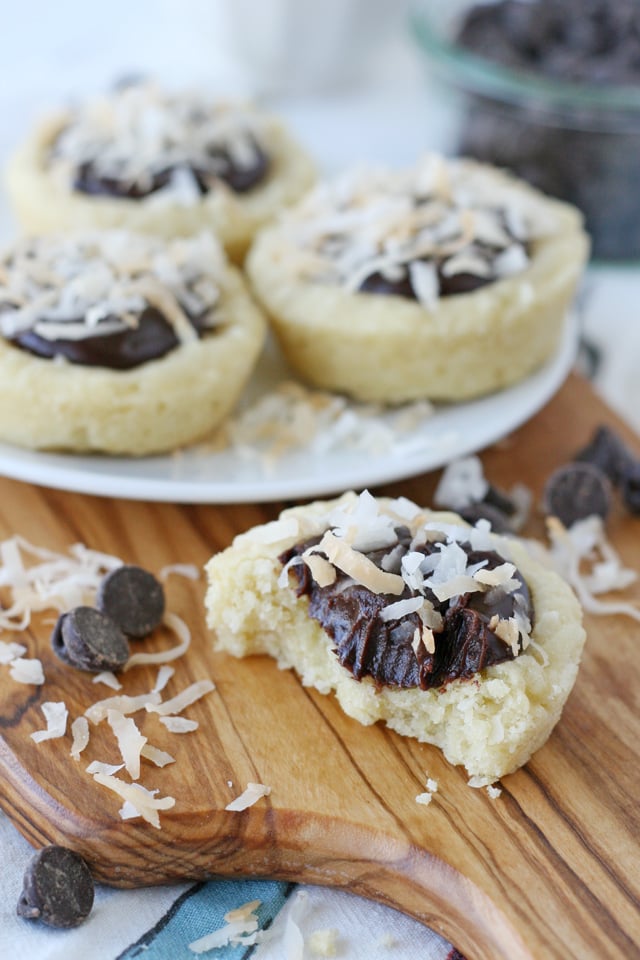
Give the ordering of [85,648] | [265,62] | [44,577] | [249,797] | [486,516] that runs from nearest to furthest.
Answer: [249,797] → [85,648] → [44,577] → [486,516] → [265,62]

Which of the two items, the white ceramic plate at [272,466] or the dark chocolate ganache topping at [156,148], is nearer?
the white ceramic plate at [272,466]

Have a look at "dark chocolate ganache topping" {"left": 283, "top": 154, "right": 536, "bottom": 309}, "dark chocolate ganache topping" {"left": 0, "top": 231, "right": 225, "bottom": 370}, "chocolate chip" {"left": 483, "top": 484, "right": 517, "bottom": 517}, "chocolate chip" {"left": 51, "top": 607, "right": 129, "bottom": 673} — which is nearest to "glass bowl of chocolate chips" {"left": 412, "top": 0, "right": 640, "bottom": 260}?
"dark chocolate ganache topping" {"left": 283, "top": 154, "right": 536, "bottom": 309}

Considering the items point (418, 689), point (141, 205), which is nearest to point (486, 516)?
point (418, 689)

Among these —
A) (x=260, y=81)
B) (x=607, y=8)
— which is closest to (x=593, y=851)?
(x=607, y=8)

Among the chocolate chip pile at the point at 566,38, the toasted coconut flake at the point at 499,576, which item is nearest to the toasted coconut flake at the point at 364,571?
the toasted coconut flake at the point at 499,576

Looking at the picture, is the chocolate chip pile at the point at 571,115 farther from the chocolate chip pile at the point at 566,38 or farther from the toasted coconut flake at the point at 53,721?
the toasted coconut flake at the point at 53,721

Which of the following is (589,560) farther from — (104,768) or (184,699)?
(104,768)
